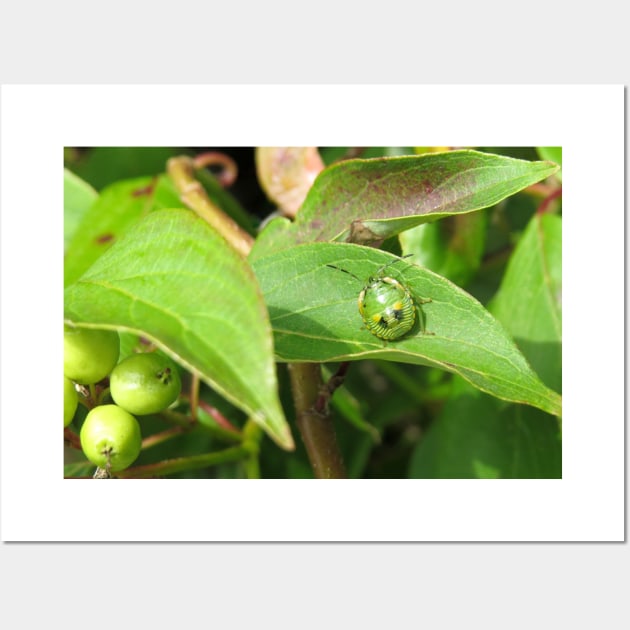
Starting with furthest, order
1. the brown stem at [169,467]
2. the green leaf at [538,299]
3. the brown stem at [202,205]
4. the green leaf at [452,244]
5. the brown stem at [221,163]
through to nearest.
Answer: the brown stem at [221,163]
the green leaf at [452,244]
the green leaf at [538,299]
the brown stem at [202,205]
the brown stem at [169,467]

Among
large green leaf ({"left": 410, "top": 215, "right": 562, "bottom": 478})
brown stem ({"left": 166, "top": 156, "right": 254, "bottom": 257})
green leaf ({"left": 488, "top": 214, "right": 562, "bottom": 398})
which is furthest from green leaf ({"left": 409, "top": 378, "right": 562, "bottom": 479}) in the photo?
brown stem ({"left": 166, "top": 156, "right": 254, "bottom": 257})

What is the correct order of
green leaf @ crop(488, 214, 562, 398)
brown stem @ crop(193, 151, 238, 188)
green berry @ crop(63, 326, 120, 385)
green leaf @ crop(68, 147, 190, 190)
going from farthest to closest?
green leaf @ crop(68, 147, 190, 190)
brown stem @ crop(193, 151, 238, 188)
green leaf @ crop(488, 214, 562, 398)
green berry @ crop(63, 326, 120, 385)

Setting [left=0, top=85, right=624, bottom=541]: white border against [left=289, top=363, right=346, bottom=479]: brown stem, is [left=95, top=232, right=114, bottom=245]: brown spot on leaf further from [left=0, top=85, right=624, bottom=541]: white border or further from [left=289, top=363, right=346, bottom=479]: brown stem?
[left=289, top=363, right=346, bottom=479]: brown stem

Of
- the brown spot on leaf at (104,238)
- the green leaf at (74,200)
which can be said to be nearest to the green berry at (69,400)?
the brown spot on leaf at (104,238)

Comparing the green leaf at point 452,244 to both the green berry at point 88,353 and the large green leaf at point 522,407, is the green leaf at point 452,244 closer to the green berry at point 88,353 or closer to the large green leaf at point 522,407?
the large green leaf at point 522,407

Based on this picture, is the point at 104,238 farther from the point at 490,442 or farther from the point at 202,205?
the point at 490,442
